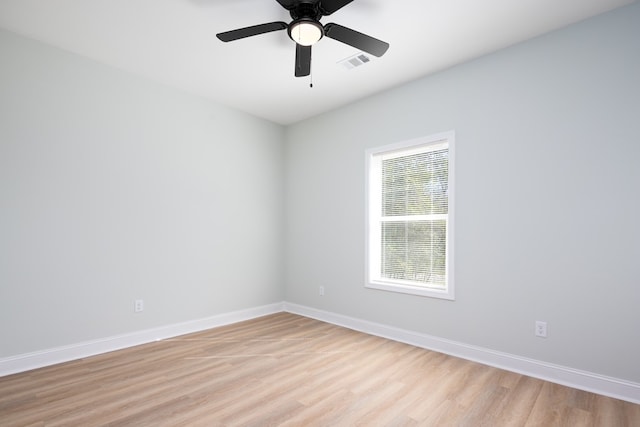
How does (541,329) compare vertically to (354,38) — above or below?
below

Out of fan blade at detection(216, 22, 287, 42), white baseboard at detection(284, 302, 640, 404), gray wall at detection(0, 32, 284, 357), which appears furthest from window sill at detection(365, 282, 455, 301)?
fan blade at detection(216, 22, 287, 42)

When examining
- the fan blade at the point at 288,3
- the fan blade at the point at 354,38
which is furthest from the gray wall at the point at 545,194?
the fan blade at the point at 288,3

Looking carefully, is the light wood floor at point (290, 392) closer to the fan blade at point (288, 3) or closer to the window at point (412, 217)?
the window at point (412, 217)

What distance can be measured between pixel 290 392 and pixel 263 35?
2811mm

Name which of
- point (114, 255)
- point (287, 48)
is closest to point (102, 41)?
point (287, 48)

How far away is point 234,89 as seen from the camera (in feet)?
12.4

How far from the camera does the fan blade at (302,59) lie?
96.7 inches

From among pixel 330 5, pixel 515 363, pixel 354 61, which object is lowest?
pixel 515 363

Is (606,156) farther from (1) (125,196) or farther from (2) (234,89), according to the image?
(1) (125,196)

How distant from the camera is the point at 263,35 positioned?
107 inches

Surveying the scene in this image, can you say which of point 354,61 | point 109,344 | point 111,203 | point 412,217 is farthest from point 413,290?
point 111,203

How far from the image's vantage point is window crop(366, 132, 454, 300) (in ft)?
10.8

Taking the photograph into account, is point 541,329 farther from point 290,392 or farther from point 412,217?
point 290,392

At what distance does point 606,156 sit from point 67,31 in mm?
Answer: 4322
